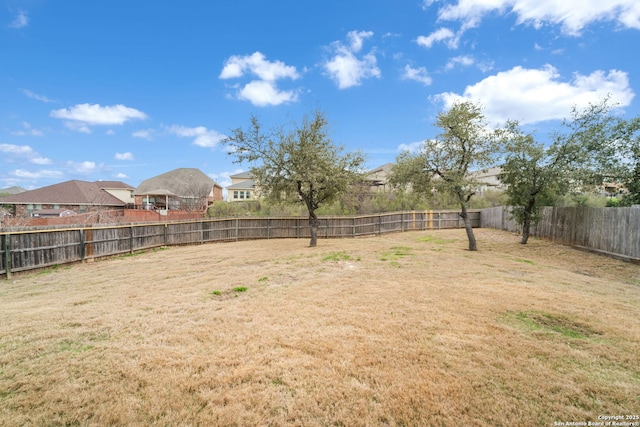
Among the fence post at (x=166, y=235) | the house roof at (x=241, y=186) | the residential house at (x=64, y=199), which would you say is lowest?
the fence post at (x=166, y=235)

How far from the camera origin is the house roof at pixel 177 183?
35.1m

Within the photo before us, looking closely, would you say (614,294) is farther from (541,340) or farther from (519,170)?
(519,170)

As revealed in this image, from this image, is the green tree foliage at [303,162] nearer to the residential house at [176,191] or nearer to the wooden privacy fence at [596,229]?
the wooden privacy fence at [596,229]

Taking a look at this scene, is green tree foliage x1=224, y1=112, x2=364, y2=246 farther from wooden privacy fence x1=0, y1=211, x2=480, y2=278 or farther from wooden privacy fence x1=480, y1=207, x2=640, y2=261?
wooden privacy fence x1=480, y1=207, x2=640, y2=261

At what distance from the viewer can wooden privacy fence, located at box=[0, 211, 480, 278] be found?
8477mm

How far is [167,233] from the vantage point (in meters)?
14.5

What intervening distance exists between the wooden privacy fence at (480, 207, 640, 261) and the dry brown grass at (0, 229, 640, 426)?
4.04m

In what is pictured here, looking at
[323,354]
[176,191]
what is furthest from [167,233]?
[176,191]

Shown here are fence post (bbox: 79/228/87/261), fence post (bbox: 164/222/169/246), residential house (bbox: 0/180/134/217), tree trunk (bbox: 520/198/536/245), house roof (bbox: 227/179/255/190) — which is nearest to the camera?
fence post (bbox: 79/228/87/261)

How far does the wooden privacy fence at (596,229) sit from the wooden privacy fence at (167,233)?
27.2ft

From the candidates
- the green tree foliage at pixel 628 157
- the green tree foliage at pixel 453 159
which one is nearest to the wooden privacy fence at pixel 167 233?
the green tree foliage at pixel 453 159

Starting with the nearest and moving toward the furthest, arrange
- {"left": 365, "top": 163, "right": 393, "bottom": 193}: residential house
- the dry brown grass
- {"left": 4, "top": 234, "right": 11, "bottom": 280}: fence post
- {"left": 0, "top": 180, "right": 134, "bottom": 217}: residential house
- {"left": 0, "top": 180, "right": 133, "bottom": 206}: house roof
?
the dry brown grass < {"left": 4, "top": 234, "right": 11, "bottom": 280}: fence post < {"left": 365, "top": 163, "right": 393, "bottom": 193}: residential house < {"left": 0, "top": 180, "right": 134, "bottom": 217}: residential house < {"left": 0, "top": 180, "right": 133, "bottom": 206}: house roof

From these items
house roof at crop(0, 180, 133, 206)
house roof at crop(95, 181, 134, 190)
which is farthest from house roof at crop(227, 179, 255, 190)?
house roof at crop(95, 181, 134, 190)

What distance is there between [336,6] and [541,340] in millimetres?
13875
